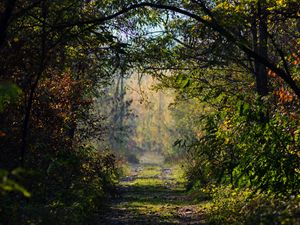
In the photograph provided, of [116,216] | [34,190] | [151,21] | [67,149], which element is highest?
[151,21]

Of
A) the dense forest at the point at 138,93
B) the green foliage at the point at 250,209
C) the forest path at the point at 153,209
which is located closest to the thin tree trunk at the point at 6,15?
the dense forest at the point at 138,93

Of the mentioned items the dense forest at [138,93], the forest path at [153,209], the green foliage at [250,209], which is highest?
the dense forest at [138,93]

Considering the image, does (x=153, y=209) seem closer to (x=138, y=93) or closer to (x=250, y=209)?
(x=138, y=93)

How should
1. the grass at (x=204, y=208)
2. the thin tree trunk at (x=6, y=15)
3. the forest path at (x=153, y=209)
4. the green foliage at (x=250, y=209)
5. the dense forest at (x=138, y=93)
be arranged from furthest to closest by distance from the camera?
the forest path at (x=153, y=209), the dense forest at (x=138, y=93), the grass at (x=204, y=208), the thin tree trunk at (x=6, y=15), the green foliage at (x=250, y=209)

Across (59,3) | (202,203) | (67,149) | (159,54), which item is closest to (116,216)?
(67,149)

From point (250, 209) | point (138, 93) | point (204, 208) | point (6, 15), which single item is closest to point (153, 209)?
point (204, 208)

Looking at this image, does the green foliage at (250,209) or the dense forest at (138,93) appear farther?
the dense forest at (138,93)

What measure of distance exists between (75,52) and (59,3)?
4.45 metres

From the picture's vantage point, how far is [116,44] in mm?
11414

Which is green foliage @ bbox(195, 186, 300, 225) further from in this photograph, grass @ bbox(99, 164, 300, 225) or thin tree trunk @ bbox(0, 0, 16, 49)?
thin tree trunk @ bbox(0, 0, 16, 49)

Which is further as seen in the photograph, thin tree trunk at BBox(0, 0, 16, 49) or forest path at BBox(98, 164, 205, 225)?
forest path at BBox(98, 164, 205, 225)

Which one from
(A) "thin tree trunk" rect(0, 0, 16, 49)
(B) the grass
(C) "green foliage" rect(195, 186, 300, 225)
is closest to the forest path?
(B) the grass

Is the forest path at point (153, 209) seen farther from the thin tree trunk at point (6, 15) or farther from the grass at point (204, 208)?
the thin tree trunk at point (6, 15)

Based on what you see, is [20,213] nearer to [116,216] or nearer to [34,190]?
[34,190]
